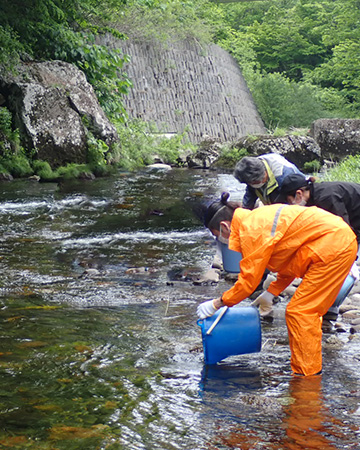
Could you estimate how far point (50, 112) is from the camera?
12.4m

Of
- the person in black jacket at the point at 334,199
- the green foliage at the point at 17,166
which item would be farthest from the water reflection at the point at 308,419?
Answer: the green foliage at the point at 17,166

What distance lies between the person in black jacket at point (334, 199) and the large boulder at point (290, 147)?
10579 millimetres

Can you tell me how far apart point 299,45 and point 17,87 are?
25319 mm

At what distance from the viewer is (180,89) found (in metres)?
18.8

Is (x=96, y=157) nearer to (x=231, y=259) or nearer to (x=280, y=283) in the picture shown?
(x=231, y=259)

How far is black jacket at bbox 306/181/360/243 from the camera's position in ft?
13.6

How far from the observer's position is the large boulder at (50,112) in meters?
12.2

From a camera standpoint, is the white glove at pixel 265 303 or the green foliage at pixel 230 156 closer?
the white glove at pixel 265 303

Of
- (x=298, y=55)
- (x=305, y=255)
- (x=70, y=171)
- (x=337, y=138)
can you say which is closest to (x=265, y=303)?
(x=305, y=255)

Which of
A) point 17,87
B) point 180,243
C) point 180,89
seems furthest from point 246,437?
point 180,89

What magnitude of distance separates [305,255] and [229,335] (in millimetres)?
609

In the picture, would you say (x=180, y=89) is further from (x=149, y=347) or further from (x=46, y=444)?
(x=46, y=444)

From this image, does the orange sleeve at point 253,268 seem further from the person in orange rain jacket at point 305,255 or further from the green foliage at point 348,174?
the green foliage at point 348,174

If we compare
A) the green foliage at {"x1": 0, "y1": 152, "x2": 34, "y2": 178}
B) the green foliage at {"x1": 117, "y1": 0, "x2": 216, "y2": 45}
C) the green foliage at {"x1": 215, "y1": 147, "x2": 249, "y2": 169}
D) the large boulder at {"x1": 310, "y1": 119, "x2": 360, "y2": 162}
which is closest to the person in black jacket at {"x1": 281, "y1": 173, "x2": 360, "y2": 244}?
the green foliage at {"x1": 0, "y1": 152, "x2": 34, "y2": 178}
